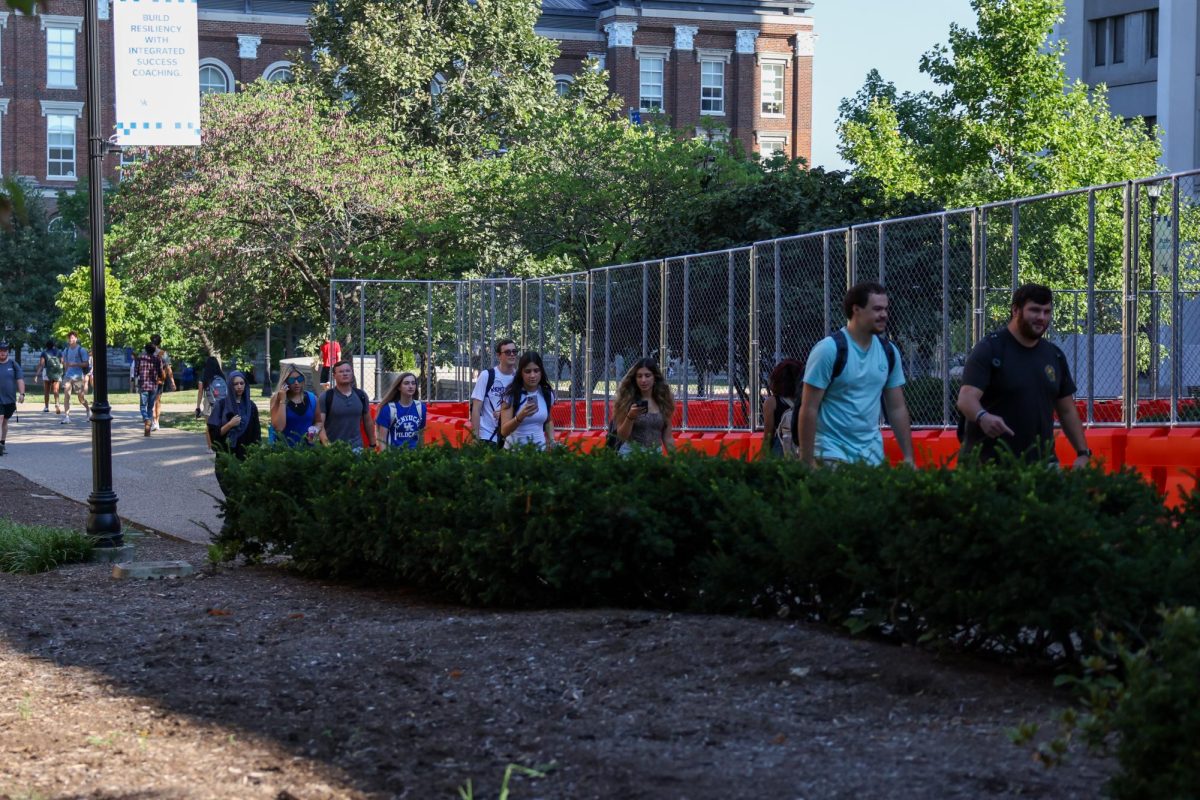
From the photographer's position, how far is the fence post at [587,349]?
19641mm

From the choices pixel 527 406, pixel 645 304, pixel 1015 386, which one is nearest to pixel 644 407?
pixel 527 406

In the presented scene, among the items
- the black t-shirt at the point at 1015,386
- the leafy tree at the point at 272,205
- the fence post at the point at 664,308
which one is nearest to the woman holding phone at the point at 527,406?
the black t-shirt at the point at 1015,386

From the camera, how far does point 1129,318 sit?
1102 centimetres

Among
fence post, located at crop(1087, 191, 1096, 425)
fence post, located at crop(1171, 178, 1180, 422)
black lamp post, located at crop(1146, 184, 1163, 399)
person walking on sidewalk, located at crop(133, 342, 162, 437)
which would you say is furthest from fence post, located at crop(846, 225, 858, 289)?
person walking on sidewalk, located at crop(133, 342, 162, 437)

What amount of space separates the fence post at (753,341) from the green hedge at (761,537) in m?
6.19

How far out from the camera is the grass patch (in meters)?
11.7

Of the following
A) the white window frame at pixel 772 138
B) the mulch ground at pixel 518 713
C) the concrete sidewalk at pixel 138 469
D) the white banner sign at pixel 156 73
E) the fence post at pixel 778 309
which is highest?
the white window frame at pixel 772 138

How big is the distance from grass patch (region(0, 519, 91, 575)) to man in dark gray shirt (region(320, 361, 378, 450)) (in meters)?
2.26

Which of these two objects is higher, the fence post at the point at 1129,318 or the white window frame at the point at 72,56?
the white window frame at the point at 72,56

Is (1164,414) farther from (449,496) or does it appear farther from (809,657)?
(809,657)

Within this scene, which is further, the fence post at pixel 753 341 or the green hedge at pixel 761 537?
the fence post at pixel 753 341

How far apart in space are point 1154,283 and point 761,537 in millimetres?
5128

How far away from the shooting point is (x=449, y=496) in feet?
28.9

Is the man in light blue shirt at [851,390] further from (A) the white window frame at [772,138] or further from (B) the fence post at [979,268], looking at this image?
(A) the white window frame at [772,138]
